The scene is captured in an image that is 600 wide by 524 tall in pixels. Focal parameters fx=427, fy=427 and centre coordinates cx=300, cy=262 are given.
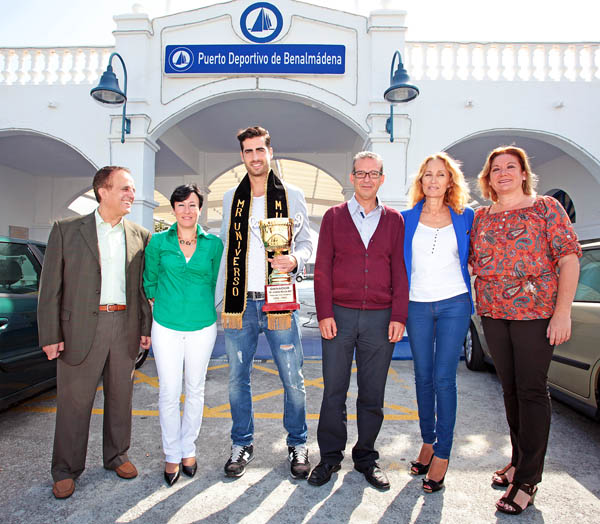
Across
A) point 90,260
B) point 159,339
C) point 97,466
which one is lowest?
point 97,466

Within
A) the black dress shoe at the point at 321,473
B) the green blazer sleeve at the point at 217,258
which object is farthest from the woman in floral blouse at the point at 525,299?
the green blazer sleeve at the point at 217,258

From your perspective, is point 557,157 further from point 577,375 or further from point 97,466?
point 97,466

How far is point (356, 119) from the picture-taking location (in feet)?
23.3

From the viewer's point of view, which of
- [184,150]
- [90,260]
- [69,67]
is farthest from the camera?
[184,150]

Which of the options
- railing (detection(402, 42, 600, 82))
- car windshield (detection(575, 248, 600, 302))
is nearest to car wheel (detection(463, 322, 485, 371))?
car windshield (detection(575, 248, 600, 302))

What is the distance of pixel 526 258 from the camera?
2.29 metres

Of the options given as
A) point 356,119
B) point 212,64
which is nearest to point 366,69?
point 356,119

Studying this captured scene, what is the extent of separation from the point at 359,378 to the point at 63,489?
175 centimetres

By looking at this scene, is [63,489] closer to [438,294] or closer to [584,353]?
[438,294]

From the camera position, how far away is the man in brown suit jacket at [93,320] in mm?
2393

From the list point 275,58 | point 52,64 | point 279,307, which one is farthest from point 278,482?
point 52,64

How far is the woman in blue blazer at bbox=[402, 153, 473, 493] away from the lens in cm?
245

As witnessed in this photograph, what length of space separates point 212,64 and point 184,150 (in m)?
3.50

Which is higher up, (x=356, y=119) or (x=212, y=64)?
(x=212, y=64)
